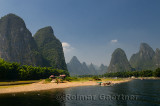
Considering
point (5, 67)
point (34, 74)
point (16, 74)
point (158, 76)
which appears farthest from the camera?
point (158, 76)

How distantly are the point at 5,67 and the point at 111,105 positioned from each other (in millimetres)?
65230

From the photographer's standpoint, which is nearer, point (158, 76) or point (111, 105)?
point (111, 105)

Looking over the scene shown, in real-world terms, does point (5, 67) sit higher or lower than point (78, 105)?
higher

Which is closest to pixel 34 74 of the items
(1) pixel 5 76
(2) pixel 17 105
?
(1) pixel 5 76

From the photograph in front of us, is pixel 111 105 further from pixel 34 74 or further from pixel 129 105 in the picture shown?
pixel 34 74

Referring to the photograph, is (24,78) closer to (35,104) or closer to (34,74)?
(34,74)

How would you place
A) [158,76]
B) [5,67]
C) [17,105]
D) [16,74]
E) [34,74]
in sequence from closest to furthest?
[17,105] → [5,67] → [16,74] → [34,74] → [158,76]

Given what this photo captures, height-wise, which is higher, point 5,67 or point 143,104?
point 5,67

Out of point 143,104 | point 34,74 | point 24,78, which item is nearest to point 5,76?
point 24,78

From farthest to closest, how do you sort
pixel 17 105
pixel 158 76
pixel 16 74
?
pixel 158 76 < pixel 16 74 < pixel 17 105

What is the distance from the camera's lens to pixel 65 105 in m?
25.2

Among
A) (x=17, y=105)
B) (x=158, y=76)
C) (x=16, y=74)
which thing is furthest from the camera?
(x=158, y=76)

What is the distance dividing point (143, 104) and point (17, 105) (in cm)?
2504

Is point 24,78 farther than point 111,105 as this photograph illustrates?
Yes
